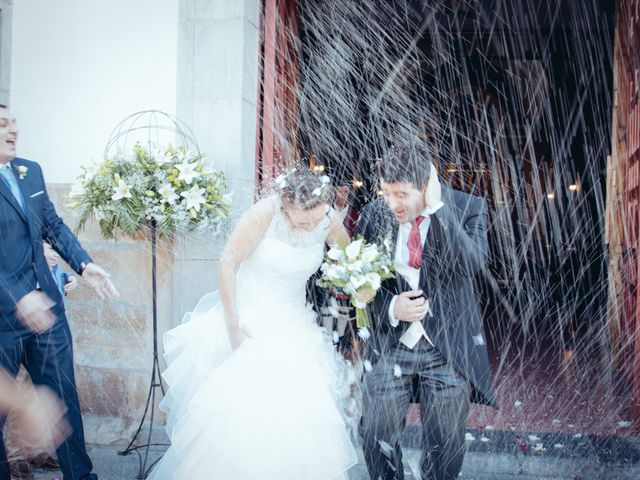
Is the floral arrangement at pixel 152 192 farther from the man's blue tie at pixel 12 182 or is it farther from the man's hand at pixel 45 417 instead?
the man's hand at pixel 45 417

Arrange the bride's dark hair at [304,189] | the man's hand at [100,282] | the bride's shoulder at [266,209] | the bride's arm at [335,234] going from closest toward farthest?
the bride's dark hair at [304,189]
the bride's shoulder at [266,209]
the bride's arm at [335,234]
the man's hand at [100,282]

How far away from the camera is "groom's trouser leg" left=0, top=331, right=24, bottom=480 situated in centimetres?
321

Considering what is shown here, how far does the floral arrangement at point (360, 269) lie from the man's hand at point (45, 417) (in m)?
1.69

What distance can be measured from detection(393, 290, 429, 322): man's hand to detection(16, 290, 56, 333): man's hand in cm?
190

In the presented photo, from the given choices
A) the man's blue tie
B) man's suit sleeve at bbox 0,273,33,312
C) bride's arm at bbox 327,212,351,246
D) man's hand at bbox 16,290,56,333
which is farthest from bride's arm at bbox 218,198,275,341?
the man's blue tie

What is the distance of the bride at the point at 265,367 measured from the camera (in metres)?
2.83

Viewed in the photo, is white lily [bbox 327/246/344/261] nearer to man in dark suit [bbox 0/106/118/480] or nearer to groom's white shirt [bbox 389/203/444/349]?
groom's white shirt [bbox 389/203/444/349]

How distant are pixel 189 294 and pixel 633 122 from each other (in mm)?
3570

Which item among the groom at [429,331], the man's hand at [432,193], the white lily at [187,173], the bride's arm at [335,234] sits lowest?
the groom at [429,331]

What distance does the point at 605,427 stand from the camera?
441 cm

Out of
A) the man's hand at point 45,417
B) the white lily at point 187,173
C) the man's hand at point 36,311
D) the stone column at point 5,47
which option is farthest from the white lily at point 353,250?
the stone column at point 5,47

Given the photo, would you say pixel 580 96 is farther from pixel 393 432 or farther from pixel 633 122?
pixel 393 432

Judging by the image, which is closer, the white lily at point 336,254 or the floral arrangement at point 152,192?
the white lily at point 336,254

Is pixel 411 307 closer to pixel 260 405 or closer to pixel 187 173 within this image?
pixel 260 405
